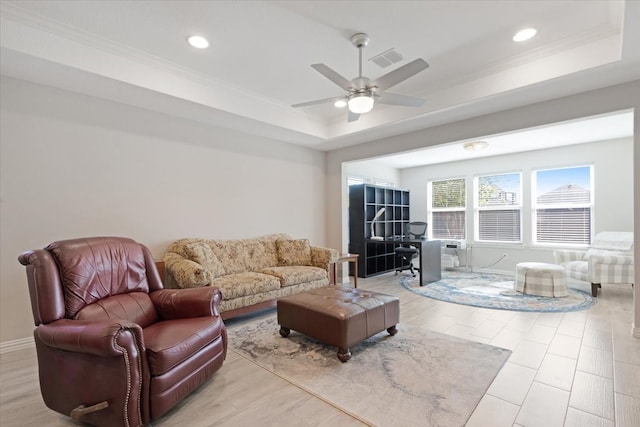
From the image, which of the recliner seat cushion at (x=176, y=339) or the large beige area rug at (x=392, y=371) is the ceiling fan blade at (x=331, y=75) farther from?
the large beige area rug at (x=392, y=371)

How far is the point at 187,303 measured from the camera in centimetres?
241

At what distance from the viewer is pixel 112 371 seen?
1643 millimetres

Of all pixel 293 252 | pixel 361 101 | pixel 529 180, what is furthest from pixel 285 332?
pixel 529 180

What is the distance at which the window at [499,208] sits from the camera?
6.48m

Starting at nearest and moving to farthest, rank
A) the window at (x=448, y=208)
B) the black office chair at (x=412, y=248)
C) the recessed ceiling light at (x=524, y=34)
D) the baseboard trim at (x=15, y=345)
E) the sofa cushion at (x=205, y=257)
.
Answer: the recessed ceiling light at (x=524, y=34) < the baseboard trim at (x=15, y=345) < the sofa cushion at (x=205, y=257) < the black office chair at (x=412, y=248) < the window at (x=448, y=208)

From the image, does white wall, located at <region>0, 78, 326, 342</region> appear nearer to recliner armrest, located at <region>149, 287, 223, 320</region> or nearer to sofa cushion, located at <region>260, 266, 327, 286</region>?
sofa cushion, located at <region>260, 266, 327, 286</region>

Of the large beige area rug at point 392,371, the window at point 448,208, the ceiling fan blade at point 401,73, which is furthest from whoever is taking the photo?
the window at point 448,208

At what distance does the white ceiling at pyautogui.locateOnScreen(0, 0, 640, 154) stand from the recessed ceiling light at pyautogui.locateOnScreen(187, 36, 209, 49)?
0.06m

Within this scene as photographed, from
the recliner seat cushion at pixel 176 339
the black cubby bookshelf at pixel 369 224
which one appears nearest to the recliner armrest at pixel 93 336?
the recliner seat cushion at pixel 176 339

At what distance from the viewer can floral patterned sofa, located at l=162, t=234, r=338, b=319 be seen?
11.1 ft

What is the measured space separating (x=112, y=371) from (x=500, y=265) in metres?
7.05

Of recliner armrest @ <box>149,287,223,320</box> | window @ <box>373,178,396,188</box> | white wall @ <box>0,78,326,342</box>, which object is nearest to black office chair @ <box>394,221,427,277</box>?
window @ <box>373,178,396,188</box>

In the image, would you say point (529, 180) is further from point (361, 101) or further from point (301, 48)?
point (301, 48)

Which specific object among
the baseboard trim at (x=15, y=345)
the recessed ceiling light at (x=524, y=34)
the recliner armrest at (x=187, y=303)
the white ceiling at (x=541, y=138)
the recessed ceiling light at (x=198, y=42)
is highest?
the recessed ceiling light at (x=524, y=34)
